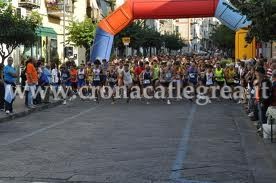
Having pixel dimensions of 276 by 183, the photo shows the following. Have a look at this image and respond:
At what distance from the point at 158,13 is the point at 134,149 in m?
16.9

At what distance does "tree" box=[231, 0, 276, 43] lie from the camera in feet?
48.3

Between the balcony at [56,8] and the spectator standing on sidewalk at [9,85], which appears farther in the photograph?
the balcony at [56,8]

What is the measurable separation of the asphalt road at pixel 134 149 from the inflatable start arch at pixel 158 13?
9.54m

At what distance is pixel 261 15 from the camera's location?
14.9 meters

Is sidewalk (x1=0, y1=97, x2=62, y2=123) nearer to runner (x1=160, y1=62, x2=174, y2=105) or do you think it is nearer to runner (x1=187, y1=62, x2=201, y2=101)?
runner (x1=160, y1=62, x2=174, y2=105)

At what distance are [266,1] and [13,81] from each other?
26.4 ft

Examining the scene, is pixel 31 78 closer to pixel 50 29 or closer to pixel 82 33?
pixel 50 29

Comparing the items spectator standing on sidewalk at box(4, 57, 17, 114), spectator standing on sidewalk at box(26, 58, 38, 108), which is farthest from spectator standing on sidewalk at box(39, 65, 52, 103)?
spectator standing on sidewalk at box(4, 57, 17, 114)

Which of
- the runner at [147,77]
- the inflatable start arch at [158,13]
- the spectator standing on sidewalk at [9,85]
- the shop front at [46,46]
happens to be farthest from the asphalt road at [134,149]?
the shop front at [46,46]

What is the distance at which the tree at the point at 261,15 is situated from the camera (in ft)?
48.3

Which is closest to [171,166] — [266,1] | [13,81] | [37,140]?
[37,140]

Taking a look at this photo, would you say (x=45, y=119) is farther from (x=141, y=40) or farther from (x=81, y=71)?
(x=141, y=40)

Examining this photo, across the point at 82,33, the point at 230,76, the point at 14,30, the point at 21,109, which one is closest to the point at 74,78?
the point at 14,30

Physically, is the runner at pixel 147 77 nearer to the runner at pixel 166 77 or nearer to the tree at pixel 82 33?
the runner at pixel 166 77
